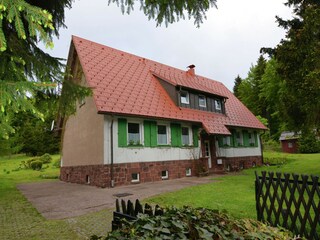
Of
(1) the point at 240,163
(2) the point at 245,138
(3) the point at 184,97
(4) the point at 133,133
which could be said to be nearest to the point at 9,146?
(4) the point at 133,133

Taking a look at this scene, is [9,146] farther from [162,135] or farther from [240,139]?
[240,139]

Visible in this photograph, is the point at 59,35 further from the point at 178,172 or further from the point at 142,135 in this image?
the point at 178,172

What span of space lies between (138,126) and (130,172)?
8.77ft

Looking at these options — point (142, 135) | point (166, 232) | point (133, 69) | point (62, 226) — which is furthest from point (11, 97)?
point (133, 69)

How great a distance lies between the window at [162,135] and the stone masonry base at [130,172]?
124 centimetres

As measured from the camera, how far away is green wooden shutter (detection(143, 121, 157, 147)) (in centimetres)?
1563

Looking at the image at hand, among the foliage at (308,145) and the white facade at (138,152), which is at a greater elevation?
the foliage at (308,145)

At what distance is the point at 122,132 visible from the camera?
Answer: 1459 centimetres

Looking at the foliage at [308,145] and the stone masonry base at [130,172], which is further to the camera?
the foliage at [308,145]

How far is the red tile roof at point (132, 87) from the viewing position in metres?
14.8

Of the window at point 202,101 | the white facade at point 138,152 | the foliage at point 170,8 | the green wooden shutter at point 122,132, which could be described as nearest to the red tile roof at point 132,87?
the window at point 202,101

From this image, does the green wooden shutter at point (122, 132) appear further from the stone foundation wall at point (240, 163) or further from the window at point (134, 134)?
the stone foundation wall at point (240, 163)

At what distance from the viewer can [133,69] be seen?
19250 millimetres

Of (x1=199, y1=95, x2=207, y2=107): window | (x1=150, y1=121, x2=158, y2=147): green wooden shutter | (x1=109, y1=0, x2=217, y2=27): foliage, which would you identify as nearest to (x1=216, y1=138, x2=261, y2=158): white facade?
(x1=199, y1=95, x2=207, y2=107): window
